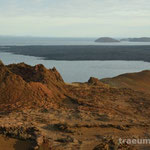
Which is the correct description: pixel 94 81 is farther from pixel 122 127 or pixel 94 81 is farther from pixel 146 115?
pixel 122 127

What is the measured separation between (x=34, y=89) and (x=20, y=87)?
2.72ft

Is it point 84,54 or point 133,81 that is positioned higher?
point 84,54

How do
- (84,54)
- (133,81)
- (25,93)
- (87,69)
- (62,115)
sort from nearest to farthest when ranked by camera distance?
1. (62,115)
2. (25,93)
3. (133,81)
4. (87,69)
5. (84,54)

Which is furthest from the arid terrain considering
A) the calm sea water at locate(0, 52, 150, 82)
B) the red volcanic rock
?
the calm sea water at locate(0, 52, 150, 82)

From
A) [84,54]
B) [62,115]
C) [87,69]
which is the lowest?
[62,115]

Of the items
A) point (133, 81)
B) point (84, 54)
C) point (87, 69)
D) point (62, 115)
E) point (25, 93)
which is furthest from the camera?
point (84, 54)

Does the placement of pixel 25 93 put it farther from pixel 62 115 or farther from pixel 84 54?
pixel 84 54

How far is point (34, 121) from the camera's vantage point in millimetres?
10492

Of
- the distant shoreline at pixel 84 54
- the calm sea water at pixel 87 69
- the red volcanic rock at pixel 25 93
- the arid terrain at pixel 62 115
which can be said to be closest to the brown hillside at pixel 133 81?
the arid terrain at pixel 62 115

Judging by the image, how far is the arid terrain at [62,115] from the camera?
835 centimetres

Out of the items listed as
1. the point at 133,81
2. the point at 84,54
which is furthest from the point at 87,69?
the point at 84,54

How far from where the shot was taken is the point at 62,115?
11.8 meters

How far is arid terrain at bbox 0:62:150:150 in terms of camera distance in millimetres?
8352

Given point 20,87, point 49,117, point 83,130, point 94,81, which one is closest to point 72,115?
point 49,117
